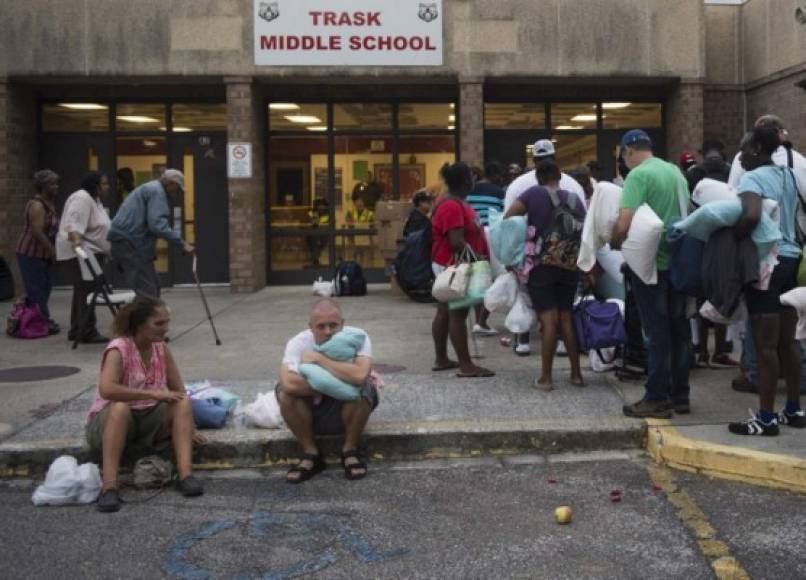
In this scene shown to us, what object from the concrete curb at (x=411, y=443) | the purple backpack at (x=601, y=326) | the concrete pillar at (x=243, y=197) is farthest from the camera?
the concrete pillar at (x=243, y=197)

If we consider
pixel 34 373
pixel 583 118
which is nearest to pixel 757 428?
pixel 34 373

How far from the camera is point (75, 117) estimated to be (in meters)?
15.7

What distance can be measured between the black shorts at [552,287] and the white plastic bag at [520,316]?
70 cm

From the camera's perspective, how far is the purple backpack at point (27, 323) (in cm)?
1048

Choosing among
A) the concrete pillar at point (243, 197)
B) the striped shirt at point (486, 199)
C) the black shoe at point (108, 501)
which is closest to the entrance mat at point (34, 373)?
the black shoe at point (108, 501)

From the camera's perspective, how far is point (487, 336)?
10.1 meters

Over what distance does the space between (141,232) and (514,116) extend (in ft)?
27.2

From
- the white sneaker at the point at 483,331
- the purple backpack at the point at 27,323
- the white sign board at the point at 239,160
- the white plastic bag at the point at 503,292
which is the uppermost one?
the white sign board at the point at 239,160

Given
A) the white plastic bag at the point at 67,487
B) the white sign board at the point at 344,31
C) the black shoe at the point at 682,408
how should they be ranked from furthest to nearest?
the white sign board at the point at 344,31
the black shoe at the point at 682,408
the white plastic bag at the point at 67,487

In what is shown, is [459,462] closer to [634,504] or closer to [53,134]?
[634,504]

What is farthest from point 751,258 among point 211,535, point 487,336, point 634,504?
point 487,336

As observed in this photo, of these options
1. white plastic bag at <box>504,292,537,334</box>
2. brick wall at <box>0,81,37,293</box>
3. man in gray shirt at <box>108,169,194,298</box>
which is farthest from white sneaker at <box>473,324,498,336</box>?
brick wall at <box>0,81,37,293</box>

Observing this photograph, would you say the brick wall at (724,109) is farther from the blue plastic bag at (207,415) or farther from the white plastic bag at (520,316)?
the blue plastic bag at (207,415)

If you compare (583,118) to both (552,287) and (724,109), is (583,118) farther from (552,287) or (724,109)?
(552,287)
